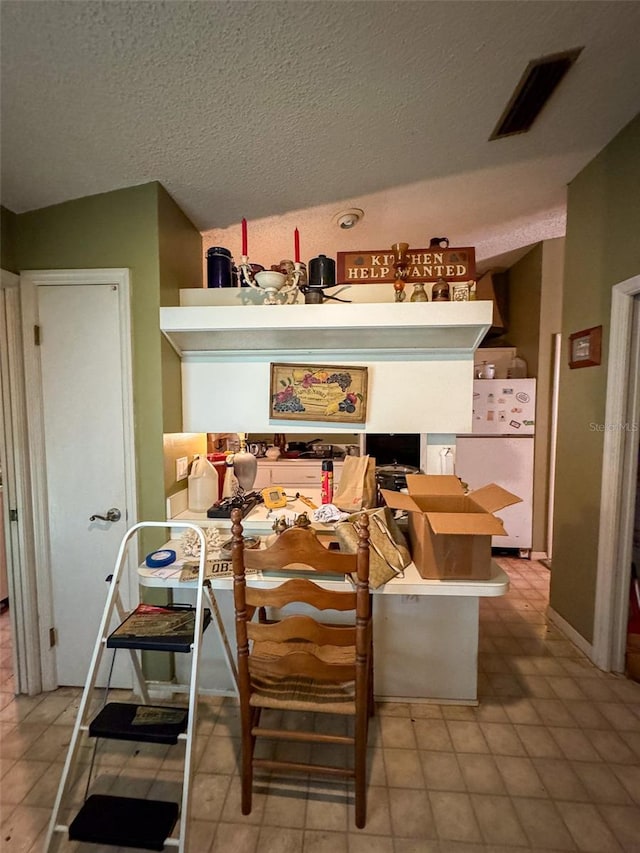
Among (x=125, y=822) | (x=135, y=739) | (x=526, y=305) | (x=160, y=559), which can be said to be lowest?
(x=125, y=822)

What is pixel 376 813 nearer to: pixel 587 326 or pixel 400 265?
pixel 400 265

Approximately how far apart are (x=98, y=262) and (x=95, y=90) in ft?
2.25

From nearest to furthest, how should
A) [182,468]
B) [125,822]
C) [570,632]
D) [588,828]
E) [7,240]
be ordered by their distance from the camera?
[125,822]
[588,828]
[7,240]
[182,468]
[570,632]

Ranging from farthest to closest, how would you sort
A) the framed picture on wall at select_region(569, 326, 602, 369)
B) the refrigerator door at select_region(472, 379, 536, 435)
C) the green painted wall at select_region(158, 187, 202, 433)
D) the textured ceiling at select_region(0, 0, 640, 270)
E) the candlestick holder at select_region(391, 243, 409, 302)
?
the refrigerator door at select_region(472, 379, 536, 435), the framed picture on wall at select_region(569, 326, 602, 369), the green painted wall at select_region(158, 187, 202, 433), the candlestick holder at select_region(391, 243, 409, 302), the textured ceiling at select_region(0, 0, 640, 270)

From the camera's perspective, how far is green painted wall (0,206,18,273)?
1.64 m

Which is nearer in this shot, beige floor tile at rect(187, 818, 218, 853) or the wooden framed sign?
beige floor tile at rect(187, 818, 218, 853)

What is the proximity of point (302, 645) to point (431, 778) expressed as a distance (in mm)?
766

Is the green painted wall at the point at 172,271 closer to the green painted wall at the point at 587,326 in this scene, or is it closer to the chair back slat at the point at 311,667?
the chair back slat at the point at 311,667

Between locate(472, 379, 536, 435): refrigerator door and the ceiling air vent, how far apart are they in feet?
6.73

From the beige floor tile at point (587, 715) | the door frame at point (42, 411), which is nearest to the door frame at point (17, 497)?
the door frame at point (42, 411)

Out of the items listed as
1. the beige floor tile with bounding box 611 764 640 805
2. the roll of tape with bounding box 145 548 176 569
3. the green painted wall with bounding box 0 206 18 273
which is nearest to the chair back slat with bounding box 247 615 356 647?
the roll of tape with bounding box 145 548 176 569

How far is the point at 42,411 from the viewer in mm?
1736

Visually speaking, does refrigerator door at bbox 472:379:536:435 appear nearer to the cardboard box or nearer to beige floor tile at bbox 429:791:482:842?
the cardboard box

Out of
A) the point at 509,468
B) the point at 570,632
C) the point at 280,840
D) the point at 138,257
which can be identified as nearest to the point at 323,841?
the point at 280,840
